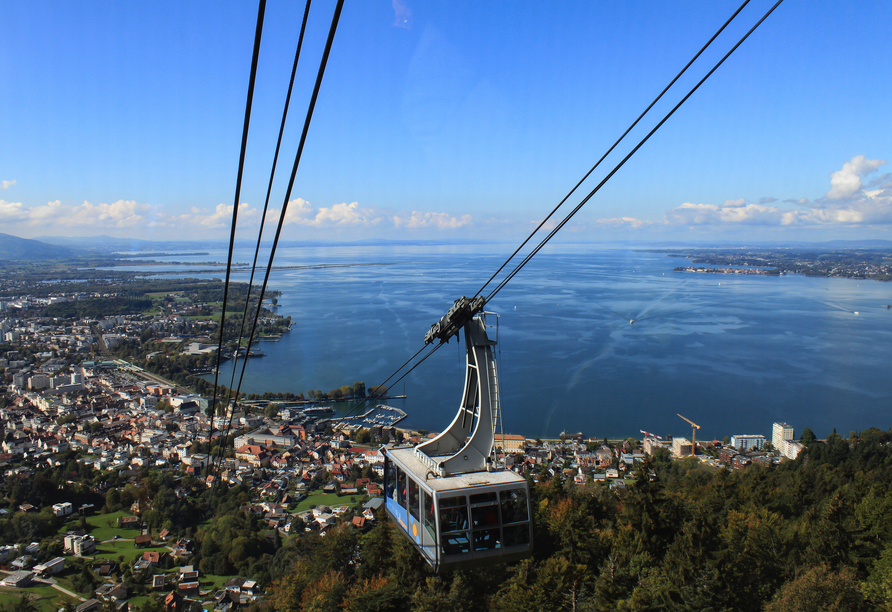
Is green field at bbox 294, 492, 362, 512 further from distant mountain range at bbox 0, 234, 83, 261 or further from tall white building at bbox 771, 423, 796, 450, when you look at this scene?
distant mountain range at bbox 0, 234, 83, 261

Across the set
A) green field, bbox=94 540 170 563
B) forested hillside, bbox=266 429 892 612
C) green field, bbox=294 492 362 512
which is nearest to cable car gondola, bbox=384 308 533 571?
forested hillside, bbox=266 429 892 612

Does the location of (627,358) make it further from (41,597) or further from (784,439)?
(41,597)

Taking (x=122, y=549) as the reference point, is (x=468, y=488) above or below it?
above

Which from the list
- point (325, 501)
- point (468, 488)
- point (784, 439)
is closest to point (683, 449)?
point (784, 439)

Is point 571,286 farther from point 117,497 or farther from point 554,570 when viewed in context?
point 554,570

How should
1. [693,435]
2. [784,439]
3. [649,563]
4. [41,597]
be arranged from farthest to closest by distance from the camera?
[693,435] < [784,439] < [41,597] < [649,563]

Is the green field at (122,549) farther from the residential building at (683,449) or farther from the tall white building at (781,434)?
the tall white building at (781,434)

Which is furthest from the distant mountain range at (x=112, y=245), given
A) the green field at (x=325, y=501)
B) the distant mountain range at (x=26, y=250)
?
the green field at (x=325, y=501)
